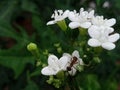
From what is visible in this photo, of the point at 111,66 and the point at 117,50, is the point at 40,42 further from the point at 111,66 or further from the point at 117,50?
the point at 117,50

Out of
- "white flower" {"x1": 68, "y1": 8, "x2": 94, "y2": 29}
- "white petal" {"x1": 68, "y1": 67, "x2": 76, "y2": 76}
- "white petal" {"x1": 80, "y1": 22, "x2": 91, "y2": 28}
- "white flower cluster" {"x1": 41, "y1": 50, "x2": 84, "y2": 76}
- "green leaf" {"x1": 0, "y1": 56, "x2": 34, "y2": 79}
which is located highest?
"green leaf" {"x1": 0, "y1": 56, "x2": 34, "y2": 79}

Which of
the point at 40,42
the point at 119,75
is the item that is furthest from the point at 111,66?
the point at 40,42

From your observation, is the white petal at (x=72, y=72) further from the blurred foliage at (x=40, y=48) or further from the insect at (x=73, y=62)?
the blurred foliage at (x=40, y=48)

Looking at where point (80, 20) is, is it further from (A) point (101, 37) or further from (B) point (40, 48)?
(B) point (40, 48)

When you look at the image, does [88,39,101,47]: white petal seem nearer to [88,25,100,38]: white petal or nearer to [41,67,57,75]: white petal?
[88,25,100,38]: white petal

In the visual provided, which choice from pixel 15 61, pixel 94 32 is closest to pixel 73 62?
pixel 94 32

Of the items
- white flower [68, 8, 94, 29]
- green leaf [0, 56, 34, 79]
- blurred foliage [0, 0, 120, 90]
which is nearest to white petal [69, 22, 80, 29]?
→ white flower [68, 8, 94, 29]
